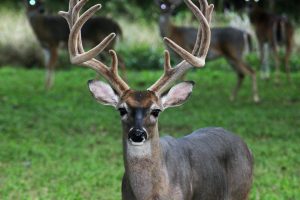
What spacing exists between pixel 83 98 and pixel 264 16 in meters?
4.80

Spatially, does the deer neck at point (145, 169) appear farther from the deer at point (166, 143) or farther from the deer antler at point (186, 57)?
the deer antler at point (186, 57)

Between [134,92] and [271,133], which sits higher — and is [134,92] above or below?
above

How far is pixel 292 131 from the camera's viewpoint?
419 inches

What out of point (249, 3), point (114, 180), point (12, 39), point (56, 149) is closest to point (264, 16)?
point (249, 3)

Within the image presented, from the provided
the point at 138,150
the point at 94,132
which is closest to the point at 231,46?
the point at 94,132

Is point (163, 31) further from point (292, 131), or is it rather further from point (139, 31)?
point (139, 31)

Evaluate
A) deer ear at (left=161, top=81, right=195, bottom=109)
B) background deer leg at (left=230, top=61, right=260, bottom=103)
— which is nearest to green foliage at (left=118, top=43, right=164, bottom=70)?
background deer leg at (left=230, top=61, right=260, bottom=103)

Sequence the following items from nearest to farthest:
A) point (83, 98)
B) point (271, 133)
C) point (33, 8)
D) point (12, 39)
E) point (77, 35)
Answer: point (77, 35)
point (271, 133)
point (83, 98)
point (33, 8)
point (12, 39)

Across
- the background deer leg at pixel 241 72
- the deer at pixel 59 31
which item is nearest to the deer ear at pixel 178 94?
the background deer leg at pixel 241 72

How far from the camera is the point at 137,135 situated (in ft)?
15.0

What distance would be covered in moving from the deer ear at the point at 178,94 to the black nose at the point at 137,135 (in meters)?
0.49

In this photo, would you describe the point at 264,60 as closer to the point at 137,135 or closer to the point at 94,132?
the point at 94,132

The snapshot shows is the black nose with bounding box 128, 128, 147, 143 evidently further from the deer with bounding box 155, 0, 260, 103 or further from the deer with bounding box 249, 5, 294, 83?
the deer with bounding box 249, 5, 294, 83

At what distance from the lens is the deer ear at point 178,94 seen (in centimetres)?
506
